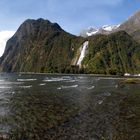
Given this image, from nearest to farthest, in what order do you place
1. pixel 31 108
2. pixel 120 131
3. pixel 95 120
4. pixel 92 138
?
1. pixel 92 138
2. pixel 120 131
3. pixel 95 120
4. pixel 31 108

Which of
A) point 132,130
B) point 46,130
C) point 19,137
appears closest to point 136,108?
point 132,130

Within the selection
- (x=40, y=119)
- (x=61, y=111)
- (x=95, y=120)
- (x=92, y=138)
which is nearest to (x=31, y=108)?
(x=61, y=111)

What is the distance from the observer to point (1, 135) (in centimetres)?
3506

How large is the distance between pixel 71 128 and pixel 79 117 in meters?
8.19

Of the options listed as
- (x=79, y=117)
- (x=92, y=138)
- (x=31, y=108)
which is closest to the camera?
(x=92, y=138)

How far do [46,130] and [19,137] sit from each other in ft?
14.6

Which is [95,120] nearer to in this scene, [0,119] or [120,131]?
[120,131]

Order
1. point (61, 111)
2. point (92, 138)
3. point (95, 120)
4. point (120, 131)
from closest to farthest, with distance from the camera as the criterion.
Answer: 1. point (92, 138)
2. point (120, 131)
3. point (95, 120)
4. point (61, 111)

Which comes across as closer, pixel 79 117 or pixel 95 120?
pixel 95 120

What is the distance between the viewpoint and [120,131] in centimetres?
3694

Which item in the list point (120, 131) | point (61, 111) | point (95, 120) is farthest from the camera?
point (61, 111)

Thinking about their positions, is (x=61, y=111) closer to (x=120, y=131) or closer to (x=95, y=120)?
(x=95, y=120)

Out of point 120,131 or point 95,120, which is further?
point 95,120

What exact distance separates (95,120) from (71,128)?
244 inches
